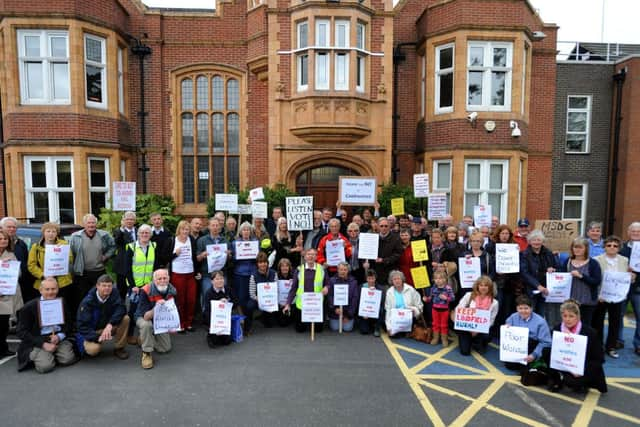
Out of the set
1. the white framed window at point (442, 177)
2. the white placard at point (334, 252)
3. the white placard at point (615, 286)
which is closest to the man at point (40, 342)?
the white placard at point (334, 252)

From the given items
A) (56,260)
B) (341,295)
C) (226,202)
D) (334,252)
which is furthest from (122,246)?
(341,295)

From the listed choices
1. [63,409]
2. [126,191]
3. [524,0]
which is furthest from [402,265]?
[524,0]

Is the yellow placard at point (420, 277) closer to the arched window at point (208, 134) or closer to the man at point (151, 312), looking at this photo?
the man at point (151, 312)

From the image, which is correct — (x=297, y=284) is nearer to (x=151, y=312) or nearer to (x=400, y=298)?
(x=400, y=298)

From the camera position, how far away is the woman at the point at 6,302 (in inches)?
204

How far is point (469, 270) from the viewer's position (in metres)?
5.83

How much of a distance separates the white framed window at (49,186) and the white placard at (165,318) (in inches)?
295

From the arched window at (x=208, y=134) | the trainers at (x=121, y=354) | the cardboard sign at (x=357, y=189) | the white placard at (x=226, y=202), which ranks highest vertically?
the arched window at (x=208, y=134)

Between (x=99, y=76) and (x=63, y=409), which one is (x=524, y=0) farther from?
(x=63, y=409)

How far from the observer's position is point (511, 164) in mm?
11266

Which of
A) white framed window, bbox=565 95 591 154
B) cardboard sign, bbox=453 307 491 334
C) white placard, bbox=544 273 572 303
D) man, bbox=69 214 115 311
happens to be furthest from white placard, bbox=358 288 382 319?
white framed window, bbox=565 95 591 154

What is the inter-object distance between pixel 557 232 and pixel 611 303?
2031 mm

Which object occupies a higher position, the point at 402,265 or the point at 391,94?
the point at 391,94

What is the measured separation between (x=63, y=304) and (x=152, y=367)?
149 cm
